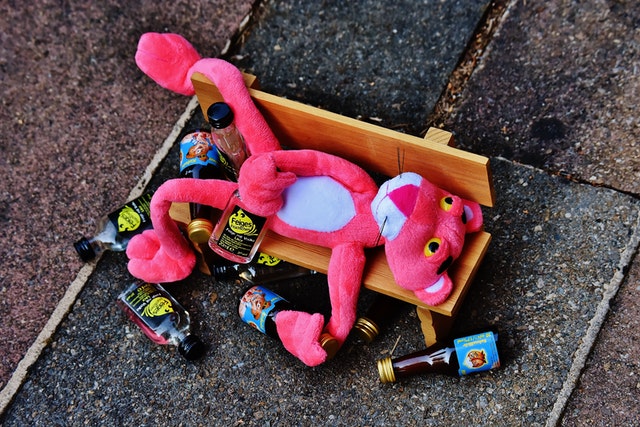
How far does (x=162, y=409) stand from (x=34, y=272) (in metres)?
0.74

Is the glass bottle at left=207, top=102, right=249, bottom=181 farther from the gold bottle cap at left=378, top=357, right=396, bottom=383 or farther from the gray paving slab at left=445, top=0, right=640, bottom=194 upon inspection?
the gray paving slab at left=445, top=0, right=640, bottom=194

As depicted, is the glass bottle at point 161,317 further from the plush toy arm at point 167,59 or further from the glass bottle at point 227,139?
the plush toy arm at point 167,59

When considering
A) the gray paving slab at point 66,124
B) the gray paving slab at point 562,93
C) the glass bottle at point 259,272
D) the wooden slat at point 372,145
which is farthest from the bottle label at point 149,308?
the gray paving slab at point 562,93

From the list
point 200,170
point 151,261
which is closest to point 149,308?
point 151,261

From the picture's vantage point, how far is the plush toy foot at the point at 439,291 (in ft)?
6.76

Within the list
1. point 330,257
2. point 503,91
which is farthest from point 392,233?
point 503,91

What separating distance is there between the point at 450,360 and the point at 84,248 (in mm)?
1361

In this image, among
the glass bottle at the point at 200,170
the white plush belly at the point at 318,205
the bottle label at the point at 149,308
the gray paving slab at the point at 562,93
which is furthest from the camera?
the gray paving slab at the point at 562,93

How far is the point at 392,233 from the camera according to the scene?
2.02 metres

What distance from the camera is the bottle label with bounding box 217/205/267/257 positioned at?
212cm

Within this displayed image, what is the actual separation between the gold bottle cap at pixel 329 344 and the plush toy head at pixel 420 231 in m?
0.29

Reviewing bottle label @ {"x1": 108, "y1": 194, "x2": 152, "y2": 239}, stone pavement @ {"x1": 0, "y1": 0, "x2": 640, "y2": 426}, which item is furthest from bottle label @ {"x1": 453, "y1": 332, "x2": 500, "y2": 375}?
bottle label @ {"x1": 108, "y1": 194, "x2": 152, "y2": 239}

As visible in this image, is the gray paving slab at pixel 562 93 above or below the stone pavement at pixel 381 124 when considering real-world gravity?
above

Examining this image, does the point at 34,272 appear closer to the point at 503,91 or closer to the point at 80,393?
the point at 80,393
